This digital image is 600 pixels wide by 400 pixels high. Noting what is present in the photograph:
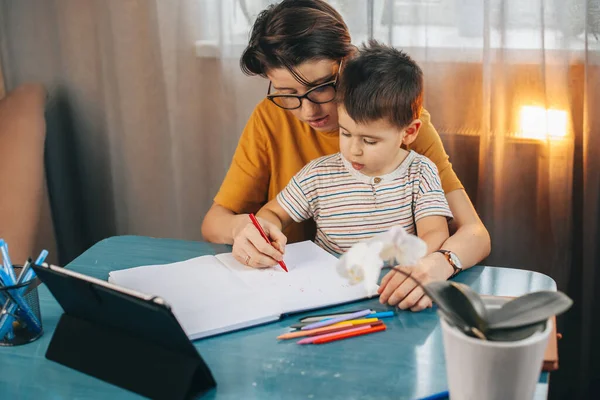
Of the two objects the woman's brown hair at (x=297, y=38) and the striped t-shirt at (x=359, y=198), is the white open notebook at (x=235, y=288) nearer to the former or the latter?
the striped t-shirt at (x=359, y=198)

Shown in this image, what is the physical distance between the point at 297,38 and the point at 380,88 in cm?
21

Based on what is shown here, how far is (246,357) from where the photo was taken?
3.07 ft

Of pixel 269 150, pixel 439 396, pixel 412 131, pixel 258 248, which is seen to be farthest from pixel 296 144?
pixel 439 396

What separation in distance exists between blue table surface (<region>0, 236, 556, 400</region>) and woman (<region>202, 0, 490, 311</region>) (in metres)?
0.11

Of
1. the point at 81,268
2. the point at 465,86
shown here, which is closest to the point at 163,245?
the point at 81,268

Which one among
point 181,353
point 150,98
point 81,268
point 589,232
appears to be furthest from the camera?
point 150,98

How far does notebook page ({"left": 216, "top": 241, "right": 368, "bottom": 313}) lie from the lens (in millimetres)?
1076

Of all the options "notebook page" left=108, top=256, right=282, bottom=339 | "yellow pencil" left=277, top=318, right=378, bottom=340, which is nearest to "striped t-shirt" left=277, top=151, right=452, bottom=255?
"notebook page" left=108, top=256, right=282, bottom=339

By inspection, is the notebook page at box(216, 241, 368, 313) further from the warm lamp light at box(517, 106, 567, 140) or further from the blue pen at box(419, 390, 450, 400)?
the warm lamp light at box(517, 106, 567, 140)

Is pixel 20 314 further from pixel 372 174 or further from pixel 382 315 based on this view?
pixel 372 174

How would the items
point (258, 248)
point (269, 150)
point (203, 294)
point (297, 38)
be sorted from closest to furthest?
point (203, 294)
point (258, 248)
point (297, 38)
point (269, 150)

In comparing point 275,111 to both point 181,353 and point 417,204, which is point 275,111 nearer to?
point 417,204

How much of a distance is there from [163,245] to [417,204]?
1.65 ft

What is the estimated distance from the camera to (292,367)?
0.91 meters
